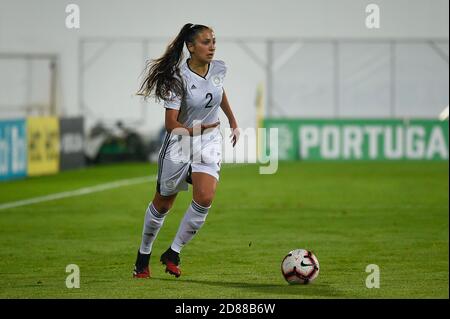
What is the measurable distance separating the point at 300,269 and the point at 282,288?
0.34 meters

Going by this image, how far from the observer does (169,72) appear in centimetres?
1054

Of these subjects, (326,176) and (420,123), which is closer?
(326,176)

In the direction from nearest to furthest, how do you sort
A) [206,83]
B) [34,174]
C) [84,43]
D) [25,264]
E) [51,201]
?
[206,83]
[25,264]
[51,201]
[34,174]
[84,43]

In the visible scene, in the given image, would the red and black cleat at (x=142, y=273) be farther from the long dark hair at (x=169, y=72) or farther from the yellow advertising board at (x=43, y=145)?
the yellow advertising board at (x=43, y=145)

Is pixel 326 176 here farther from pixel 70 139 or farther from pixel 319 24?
pixel 319 24

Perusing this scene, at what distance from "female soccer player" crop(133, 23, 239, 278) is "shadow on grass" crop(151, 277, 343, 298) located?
384mm


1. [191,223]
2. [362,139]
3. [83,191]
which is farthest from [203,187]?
[362,139]

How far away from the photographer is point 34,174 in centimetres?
2664

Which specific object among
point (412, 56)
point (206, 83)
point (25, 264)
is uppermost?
point (412, 56)

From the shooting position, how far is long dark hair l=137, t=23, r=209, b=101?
10438 millimetres

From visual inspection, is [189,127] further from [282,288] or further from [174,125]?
[282,288]

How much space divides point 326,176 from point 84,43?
484 inches

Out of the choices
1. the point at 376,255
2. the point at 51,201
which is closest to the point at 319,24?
the point at 51,201

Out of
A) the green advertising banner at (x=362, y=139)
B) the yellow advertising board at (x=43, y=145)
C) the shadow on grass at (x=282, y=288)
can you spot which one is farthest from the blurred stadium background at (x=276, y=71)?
the shadow on grass at (x=282, y=288)
